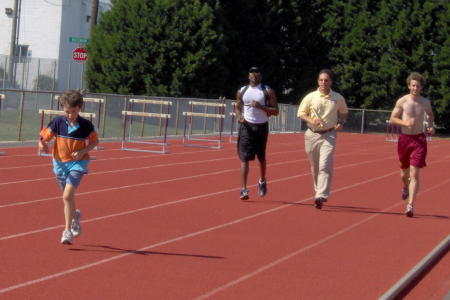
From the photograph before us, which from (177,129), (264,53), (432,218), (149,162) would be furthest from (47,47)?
(432,218)

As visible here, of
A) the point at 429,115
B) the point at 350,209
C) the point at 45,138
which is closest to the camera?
the point at 45,138

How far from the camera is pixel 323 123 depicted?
12844 millimetres

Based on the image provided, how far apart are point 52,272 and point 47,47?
47.5m

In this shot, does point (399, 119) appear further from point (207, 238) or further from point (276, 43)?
point (276, 43)

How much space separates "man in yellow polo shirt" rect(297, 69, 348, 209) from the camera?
12.7 metres

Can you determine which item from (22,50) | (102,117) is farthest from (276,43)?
(102,117)

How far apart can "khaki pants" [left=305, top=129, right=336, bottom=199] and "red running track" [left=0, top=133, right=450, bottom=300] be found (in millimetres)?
339

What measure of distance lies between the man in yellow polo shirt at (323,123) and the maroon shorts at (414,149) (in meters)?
0.85

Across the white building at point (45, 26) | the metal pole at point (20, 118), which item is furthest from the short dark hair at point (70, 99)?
the white building at point (45, 26)

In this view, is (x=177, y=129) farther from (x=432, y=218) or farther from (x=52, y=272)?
(x=52, y=272)

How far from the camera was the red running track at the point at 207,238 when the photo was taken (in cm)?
750

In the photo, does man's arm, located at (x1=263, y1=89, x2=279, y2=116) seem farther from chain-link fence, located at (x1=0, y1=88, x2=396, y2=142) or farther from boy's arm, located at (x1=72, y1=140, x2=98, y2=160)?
chain-link fence, located at (x1=0, y1=88, x2=396, y2=142)

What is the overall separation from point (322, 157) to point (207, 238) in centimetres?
333

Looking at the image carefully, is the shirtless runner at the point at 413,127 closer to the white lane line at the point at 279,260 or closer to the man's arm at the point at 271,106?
the white lane line at the point at 279,260
